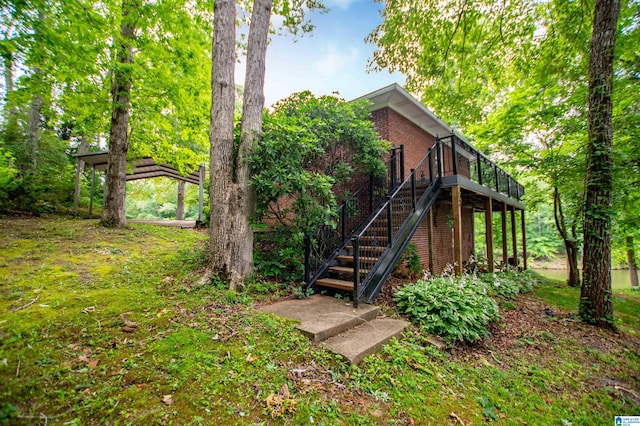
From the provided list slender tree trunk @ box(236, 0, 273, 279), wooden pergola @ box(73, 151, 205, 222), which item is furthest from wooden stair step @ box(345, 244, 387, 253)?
wooden pergola @ box(73, 151, 205, 222)

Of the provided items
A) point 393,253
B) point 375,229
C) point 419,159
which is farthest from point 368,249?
point 419,159

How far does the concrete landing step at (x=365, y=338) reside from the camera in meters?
2.80

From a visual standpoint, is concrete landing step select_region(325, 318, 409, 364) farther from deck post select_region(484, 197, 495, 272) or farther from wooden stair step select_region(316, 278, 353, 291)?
deck post select_region(484, 197, 495, 272)

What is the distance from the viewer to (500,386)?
2908 mm

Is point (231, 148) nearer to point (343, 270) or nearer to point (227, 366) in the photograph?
point (343, 270)

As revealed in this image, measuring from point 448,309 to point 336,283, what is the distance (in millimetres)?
1843

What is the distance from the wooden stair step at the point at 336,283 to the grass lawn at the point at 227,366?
0.80m

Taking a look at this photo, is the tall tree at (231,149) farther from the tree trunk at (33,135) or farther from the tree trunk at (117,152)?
the tree trunk at (33,135)

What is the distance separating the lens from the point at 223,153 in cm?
433

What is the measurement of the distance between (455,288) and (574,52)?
24.4 feet

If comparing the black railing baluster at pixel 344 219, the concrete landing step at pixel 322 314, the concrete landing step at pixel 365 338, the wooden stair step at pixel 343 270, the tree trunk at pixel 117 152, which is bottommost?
the concrete landing step at pixel 365 338

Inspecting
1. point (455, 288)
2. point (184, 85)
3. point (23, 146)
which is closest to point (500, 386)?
point (455, 288)

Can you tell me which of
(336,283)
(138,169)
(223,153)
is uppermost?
(138,169)

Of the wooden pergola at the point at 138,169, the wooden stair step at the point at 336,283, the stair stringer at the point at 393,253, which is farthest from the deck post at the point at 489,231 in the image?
the wooden pergola at the point at 138,169
